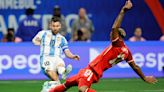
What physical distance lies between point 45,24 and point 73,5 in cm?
133

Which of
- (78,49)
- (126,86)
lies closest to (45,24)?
(78,49)

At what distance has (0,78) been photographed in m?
18.9

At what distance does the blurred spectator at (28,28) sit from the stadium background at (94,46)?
5.32 ft

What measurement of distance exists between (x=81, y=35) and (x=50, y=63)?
23.8ft

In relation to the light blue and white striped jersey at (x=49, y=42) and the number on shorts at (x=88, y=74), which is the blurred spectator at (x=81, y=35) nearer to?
the light blue and white striped jersey at (x=49, y=42)

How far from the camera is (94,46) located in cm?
1959

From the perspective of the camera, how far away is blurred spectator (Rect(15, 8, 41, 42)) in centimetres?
2078

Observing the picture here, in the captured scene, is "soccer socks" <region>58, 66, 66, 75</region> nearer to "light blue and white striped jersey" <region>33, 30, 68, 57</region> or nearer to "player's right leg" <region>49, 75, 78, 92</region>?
"light blue and white striped jersey" <region>33, 30, 68, 57</region>

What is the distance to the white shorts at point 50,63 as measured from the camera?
13.4m

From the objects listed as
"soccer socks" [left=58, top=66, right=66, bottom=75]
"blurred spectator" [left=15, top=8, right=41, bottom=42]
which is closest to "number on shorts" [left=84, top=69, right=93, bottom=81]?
"soccer socks" [left=58, top=66, right=66, bottom=75]

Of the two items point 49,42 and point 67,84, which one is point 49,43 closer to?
point 49,42

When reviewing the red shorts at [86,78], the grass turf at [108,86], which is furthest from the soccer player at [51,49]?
the grass turf at [108,86]

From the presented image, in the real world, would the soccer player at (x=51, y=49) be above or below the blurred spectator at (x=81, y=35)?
above

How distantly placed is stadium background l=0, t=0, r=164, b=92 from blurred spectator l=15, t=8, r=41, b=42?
1.62 metres
